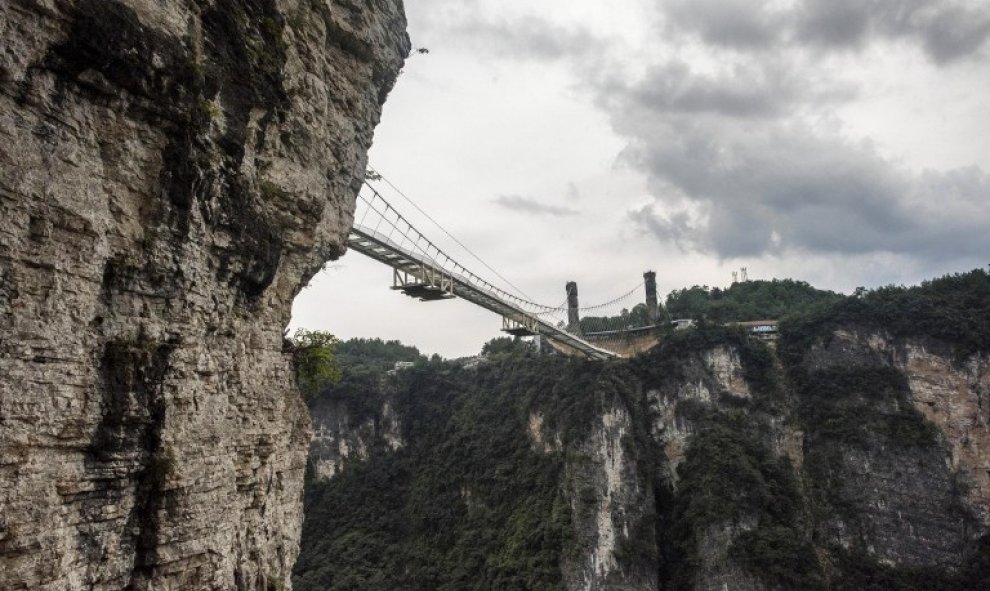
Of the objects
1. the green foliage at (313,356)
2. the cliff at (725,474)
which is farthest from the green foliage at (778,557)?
the green foliage at (313,356)

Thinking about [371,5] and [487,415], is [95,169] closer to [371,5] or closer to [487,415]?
[371,5]

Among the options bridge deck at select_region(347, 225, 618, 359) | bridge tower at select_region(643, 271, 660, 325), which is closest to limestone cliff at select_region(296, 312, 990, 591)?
bridge tower at select_region(643, 271, 660, 325)

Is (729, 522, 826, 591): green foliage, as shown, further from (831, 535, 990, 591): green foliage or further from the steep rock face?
the steep rock face

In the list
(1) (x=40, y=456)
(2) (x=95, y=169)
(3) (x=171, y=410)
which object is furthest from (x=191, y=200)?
(1) (x=40, y=456)

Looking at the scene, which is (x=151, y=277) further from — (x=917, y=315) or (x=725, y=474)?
(x=917, y=315)

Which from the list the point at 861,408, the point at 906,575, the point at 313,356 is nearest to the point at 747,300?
the point at 861,408
